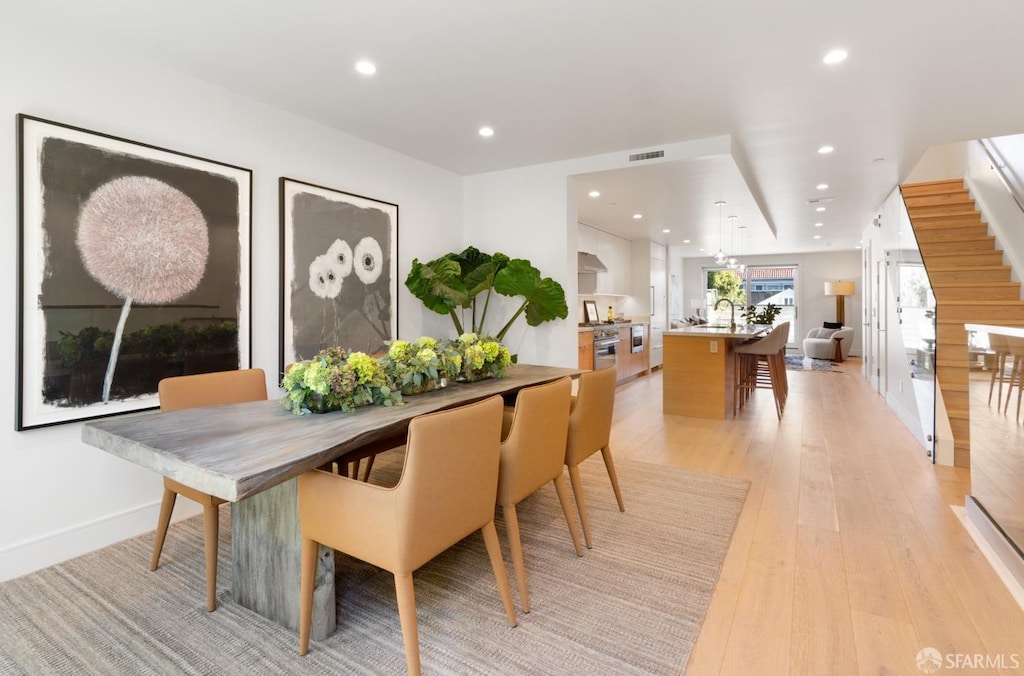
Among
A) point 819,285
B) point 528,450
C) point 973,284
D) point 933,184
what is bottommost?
point 528,450

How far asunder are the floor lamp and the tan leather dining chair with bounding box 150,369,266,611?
1196cm

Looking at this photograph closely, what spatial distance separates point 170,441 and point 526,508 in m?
1.93

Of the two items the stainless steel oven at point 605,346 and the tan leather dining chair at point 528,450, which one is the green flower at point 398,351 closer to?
the tan leather dining chair at point 528,450

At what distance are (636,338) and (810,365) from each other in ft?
12.7

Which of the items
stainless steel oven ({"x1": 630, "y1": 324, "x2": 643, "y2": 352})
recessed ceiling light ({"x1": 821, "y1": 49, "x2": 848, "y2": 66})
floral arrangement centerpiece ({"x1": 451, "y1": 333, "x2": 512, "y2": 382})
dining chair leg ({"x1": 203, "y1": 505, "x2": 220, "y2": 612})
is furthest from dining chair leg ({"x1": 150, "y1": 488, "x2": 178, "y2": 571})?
stainless steel oven ({"x1": 630, "y1": 324, "x2": 643, "y2": 352})

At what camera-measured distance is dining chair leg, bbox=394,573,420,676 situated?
1.45 m

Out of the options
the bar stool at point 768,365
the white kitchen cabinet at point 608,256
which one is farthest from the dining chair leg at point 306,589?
the white kitchen cabinet at point 608,256

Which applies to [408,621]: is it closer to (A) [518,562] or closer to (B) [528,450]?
(A) [518,562]

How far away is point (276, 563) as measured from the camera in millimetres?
1812

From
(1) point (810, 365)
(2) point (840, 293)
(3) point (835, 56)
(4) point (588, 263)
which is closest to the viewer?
(3) point (835, 56)

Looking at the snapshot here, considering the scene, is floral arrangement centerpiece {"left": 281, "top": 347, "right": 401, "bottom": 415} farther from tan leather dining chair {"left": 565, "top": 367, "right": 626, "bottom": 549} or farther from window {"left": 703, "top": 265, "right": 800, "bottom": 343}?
window {"left": 703, "top": 265, "right": 800, "bottom": 343}

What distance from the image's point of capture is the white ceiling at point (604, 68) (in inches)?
88.2

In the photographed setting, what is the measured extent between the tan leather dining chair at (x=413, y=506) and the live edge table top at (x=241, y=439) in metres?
0.16

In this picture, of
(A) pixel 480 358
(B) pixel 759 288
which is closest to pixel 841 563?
(A) pixel 480 358
